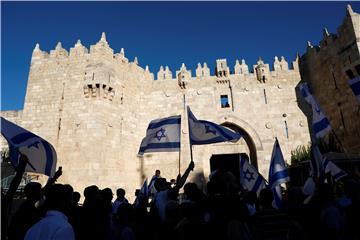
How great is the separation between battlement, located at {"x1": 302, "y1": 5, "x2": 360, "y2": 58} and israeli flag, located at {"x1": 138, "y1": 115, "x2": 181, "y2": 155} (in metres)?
9.23

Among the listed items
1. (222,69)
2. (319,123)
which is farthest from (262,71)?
(319,123)

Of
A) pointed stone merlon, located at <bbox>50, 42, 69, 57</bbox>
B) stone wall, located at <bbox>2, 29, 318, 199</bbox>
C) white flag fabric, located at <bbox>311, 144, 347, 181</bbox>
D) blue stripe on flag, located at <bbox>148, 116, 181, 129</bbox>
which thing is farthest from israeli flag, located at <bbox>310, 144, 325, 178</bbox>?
pointed stone merlon, located at <bbox>50, 42, 69, 57</bbox>

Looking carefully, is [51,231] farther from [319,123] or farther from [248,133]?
[248,133]

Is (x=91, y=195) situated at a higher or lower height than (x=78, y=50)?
lower

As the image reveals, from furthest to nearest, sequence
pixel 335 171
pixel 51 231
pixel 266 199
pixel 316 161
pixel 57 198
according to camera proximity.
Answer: pixel 335 171, pixel 316 161, pixel 266 199, pixel 57 198, pixel 51 231

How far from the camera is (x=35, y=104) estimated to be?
464 inches

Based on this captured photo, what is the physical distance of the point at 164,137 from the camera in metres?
5.95

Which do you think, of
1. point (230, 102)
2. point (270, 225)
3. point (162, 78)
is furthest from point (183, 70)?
point (270, 225)

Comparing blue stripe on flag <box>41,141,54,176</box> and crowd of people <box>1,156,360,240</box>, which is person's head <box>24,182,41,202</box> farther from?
blue stripe on flag <box>41,141,54,176</box>

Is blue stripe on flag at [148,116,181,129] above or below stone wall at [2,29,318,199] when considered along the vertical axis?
below

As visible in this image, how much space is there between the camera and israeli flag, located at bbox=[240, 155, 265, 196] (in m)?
6.45

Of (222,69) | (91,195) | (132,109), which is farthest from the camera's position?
(222,69)

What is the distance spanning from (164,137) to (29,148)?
2732 millimetres

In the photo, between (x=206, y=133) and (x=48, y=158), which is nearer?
(x=48, y=158)
